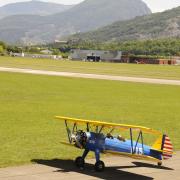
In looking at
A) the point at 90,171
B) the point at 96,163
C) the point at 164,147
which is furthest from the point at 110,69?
the point at 96,163

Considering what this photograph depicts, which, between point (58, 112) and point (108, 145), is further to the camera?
point (58, 112)

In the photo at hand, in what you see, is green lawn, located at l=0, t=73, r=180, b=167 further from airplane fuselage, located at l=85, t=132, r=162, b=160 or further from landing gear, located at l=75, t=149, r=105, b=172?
airplane fuselage, located at l=85, t=132, r=162, b=160

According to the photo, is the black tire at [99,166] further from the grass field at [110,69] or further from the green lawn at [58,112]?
the grass field at [110,69]

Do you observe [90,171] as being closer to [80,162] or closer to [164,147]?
[80,162]

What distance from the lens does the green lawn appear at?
2323cm

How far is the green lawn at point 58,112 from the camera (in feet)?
76.2

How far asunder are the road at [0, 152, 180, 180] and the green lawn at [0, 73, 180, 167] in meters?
1.08

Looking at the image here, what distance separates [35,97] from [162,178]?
29.9 metres

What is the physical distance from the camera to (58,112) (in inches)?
1436

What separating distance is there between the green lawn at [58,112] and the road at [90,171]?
1.08 m

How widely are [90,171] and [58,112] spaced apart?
Result: 56.9 ft

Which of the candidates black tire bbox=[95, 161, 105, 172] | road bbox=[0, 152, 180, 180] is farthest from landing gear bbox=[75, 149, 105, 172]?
road bbox=[0, 152, 180, 180]

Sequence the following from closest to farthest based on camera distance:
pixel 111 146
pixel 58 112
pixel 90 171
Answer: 1. pixel 111 146
2. pixel 90 171
3. pixel 58 112

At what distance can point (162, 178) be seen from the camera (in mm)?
18672
